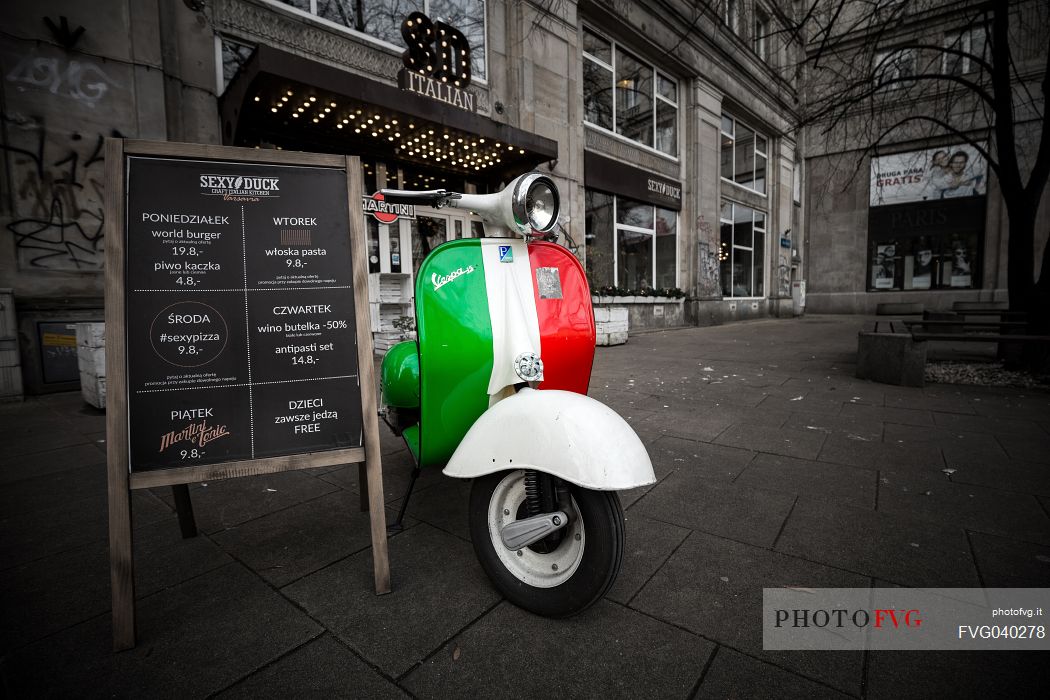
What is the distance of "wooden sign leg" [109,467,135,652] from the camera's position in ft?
5.12

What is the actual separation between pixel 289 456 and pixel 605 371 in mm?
5405

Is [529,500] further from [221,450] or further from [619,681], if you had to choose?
[221,450]

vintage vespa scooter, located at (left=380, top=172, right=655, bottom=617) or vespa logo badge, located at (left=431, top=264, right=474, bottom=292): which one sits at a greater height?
vespa logo badge, located at (left=431, top=264, right=474, bottom=292)

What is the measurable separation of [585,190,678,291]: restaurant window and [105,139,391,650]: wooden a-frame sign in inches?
387

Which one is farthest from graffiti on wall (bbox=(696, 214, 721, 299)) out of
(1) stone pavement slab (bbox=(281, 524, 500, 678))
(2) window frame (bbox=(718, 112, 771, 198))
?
(1) stone pavement slab (bbox=(281, 524, 500, 678))

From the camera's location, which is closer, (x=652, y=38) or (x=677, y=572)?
(x=677, y=572)

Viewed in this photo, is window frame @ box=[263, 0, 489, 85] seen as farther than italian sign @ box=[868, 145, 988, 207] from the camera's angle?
No


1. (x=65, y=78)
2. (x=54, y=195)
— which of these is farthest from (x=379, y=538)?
(x=65, y=78)

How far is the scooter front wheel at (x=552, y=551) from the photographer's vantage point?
1569mm

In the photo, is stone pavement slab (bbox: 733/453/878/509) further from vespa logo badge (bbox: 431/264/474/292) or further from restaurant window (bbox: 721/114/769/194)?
restaurant window (bbox: 721/114/769/194)

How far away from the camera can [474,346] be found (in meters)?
2.09

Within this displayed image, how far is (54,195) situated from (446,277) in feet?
21.7

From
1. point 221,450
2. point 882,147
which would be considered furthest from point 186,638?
point 882,147

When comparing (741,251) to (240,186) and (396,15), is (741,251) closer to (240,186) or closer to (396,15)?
(396,15)
